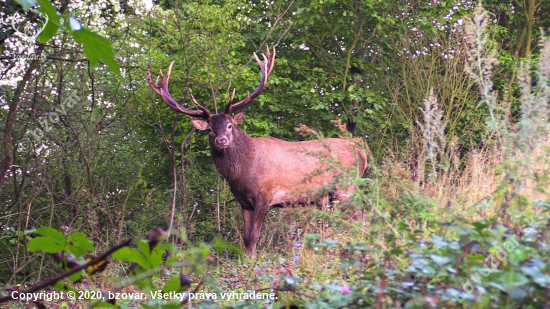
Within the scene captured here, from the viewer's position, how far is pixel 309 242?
8.93 feet

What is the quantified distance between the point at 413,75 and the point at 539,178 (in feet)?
34.8

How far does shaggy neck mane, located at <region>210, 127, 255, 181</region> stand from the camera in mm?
7719

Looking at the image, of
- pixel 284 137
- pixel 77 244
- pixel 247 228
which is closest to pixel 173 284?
pixel 77 244

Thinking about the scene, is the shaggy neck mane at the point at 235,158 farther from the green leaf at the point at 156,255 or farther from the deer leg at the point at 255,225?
the green leaf at the point at 156,255

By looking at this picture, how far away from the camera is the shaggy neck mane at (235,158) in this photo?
25.3ft

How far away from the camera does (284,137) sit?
12.8 metres

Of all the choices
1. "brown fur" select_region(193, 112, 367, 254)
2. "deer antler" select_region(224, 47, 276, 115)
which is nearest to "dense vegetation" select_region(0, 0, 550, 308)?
"deer antler" select_region(224, 47, 276, 115)

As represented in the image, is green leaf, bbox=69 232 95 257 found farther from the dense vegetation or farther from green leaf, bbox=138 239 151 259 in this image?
green leaf, bbox=138 239 151 259

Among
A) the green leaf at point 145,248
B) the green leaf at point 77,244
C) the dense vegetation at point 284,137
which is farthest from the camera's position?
the dense vegetation at point 284,137

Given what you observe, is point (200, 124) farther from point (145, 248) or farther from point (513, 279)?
point (145, 248)

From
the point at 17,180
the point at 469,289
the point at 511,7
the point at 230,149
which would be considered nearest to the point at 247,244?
the point at 230,149

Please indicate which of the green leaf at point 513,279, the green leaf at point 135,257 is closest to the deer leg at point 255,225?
the green leaf at point 513,279

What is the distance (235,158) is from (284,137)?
5115 mm

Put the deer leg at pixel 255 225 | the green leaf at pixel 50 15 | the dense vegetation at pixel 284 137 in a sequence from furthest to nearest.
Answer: the deer leg at pixel 255 225, the dense vegetation at pixel 284 137, the green leaf at pixel 50 15
